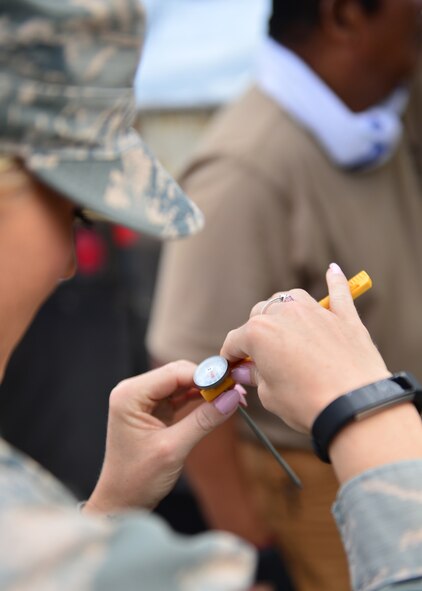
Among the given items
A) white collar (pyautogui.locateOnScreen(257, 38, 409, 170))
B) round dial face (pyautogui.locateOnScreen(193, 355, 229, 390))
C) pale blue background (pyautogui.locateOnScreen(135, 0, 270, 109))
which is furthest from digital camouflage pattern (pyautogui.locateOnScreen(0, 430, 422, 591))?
pale blue background (pyautogui.locateOnScreen(135, 0, 270, 109))

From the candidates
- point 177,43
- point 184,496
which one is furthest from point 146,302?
point 177,43

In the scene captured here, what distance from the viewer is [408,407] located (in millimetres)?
864

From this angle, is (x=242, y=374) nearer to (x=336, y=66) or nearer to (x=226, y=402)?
(x=226, y=402)

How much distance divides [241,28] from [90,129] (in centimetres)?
240

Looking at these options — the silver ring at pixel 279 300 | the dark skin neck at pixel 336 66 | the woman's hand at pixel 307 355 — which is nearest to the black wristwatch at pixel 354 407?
the woman's hand at pixel 307 355

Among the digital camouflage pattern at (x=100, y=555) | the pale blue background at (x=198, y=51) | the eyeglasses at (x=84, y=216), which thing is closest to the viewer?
the digital camouflage pattern at (x=100, y=555)

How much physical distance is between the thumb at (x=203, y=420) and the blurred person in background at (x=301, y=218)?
745 millimetres

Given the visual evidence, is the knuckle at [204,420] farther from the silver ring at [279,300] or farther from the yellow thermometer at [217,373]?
the silver ring at [279,300]

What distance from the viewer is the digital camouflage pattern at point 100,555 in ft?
1.86

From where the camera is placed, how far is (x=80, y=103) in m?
0.77

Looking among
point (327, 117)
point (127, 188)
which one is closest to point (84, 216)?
point (127, 188)

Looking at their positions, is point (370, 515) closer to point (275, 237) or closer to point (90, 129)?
point (90, 129)

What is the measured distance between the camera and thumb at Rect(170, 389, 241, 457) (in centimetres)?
101

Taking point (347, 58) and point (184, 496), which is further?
point (184, 496)
